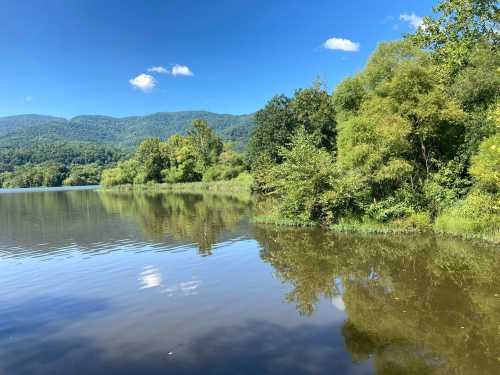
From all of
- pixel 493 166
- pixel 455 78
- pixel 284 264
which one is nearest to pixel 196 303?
pixel 284 264

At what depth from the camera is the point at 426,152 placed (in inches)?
1021

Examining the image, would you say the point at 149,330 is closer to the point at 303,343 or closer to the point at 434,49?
the point at 303,343

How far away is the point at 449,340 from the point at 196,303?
7674 millimetres

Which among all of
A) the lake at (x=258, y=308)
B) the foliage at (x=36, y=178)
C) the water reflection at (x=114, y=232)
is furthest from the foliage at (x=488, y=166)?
the foliage at (x=36, y=178)

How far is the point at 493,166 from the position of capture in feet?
60.2

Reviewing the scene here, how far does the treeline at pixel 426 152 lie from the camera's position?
65.3 ft

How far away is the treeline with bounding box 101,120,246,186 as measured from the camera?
93500mm

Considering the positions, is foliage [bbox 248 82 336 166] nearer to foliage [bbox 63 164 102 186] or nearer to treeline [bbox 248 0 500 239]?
treeline [bbox 248 0 500 239]

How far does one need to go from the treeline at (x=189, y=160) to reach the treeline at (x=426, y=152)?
2550 inches

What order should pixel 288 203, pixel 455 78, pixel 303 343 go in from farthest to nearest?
pixel 288 203 < pixel 455 78 < pixel 303 343

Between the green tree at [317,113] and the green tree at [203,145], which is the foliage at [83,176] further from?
the green tree at [317,113]

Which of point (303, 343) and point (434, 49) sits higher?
point (434, 49)

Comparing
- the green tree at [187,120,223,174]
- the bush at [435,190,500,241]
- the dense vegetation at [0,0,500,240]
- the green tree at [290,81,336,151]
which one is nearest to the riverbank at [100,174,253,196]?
the green tree at [187,120,223,174]

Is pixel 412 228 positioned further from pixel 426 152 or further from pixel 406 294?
pixel 406 294
